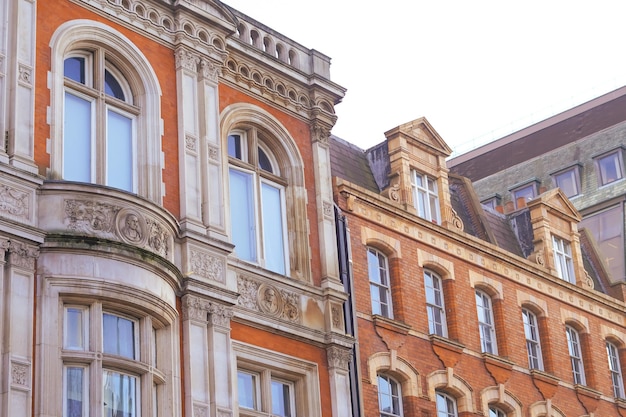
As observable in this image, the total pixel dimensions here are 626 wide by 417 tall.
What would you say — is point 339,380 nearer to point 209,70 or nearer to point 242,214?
point 242,214

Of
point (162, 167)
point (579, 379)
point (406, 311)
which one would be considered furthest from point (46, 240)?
point (579, 379)

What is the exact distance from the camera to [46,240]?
24.0 metres

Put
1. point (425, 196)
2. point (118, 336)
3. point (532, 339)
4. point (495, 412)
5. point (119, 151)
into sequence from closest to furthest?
point (118, 336) → point (119, 151) → point (495, 412) → point (425, 196) → point (532, 339)

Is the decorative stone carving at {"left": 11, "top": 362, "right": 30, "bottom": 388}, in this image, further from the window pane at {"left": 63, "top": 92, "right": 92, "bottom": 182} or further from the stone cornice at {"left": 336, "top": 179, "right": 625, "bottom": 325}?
the stone cornice at {"left": 336, "top": 179, "right": 625, "bottom": 325}

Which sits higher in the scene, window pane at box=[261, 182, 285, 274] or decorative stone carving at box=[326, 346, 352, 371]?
window pane at box=[261, 182, 285, 274]

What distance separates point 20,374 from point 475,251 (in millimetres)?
17099

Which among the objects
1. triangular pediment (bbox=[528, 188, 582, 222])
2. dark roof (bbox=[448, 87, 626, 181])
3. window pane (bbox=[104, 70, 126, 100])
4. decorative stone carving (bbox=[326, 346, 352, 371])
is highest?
dark roof (bbox=[448, 87, 626, 181])

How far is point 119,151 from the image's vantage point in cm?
2680

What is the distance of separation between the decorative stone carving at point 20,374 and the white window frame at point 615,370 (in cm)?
2241

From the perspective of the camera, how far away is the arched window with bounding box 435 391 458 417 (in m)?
34.0

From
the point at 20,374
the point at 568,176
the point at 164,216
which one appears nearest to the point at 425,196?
the point at 164,216

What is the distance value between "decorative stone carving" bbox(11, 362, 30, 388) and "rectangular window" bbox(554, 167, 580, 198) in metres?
35.0

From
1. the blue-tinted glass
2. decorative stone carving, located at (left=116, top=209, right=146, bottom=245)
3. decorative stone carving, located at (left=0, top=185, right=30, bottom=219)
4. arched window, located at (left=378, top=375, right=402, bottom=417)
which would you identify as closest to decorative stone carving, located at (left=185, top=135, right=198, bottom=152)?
the blue-tinted glass

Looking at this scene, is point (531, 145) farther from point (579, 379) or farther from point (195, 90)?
point (195, 90)
